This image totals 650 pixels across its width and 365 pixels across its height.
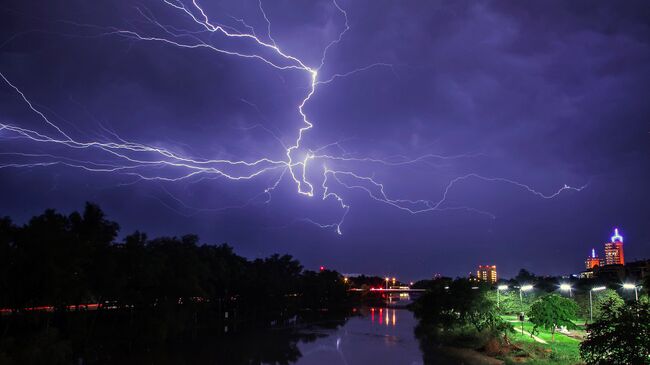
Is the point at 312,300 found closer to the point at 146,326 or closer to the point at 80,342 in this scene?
the point at 146,326

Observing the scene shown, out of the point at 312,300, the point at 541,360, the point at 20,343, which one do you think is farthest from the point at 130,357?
the point at 312,300

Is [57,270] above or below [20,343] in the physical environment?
above

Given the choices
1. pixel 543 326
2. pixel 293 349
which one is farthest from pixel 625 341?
pixel 293 349

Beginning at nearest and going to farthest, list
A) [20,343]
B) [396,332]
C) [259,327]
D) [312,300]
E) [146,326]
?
1. [20,343]
2. [146,326]
3. [396,332]
4. [259,327]
5. [312,300]

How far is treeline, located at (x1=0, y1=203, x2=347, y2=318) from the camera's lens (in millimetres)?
23266

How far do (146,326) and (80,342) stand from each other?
20.2 ft

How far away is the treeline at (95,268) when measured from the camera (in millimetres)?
23266

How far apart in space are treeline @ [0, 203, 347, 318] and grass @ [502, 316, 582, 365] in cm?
2173

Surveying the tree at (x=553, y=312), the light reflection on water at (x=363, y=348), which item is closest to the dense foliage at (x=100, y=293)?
the light reflection on water at (x=363, y=348)

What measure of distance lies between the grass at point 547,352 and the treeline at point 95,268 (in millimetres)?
21727

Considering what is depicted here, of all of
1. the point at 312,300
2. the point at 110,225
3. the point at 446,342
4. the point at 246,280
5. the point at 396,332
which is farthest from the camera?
the point at 312,300

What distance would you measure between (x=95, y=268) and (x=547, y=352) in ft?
80.8

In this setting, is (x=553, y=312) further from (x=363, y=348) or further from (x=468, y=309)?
(x=363, y=348)

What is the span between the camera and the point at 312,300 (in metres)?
97.7
